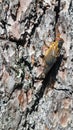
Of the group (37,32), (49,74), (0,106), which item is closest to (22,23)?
(37,32)

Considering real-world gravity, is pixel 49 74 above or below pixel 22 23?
below

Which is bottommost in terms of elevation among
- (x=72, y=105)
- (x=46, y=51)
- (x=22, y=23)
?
(x=72, y=105)

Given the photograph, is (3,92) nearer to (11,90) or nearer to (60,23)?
(11,90)

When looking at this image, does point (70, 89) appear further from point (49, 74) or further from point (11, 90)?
point (11, 90)

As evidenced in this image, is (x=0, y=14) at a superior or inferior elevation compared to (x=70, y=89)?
superior

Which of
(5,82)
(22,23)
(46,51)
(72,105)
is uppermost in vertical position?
(22,23)

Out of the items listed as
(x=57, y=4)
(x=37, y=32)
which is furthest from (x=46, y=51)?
(x=57, y=4)
